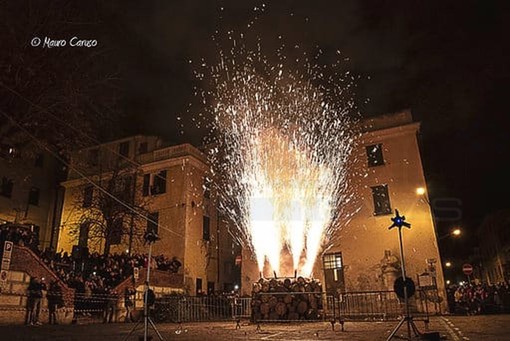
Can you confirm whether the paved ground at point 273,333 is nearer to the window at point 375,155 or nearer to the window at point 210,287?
the window at point 375,155

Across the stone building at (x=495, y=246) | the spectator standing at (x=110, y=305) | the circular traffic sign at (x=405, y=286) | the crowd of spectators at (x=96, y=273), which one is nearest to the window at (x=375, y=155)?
the crowd of spectators at (x=96, y=273)

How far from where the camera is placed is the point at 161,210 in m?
29.9

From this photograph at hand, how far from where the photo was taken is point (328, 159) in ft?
76.4

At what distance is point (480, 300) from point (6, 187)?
1382 inches

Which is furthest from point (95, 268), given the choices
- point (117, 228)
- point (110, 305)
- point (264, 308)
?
point (264, 308)

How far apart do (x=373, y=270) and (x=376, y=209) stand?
3756 millimetres

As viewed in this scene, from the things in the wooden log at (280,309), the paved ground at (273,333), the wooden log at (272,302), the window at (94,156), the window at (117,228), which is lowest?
the paved ground at (273,333)

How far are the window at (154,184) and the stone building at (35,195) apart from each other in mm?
9079

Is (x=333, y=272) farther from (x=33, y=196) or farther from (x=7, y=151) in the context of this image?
(x=33, y=196)

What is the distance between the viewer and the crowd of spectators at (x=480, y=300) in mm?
22203

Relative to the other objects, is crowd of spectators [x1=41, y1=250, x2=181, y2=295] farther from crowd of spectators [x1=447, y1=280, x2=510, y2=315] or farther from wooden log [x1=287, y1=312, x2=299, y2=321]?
crowd of spectators [x1=447, y1=280, x2=510, y2=315]

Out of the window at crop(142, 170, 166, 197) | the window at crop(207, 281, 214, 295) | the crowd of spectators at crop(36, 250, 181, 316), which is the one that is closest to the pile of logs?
the crowd of spectators at crop(36, 250, 181, 316)

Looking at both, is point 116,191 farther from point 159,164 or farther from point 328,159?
point 328,159

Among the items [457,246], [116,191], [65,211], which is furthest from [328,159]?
[457,246]
